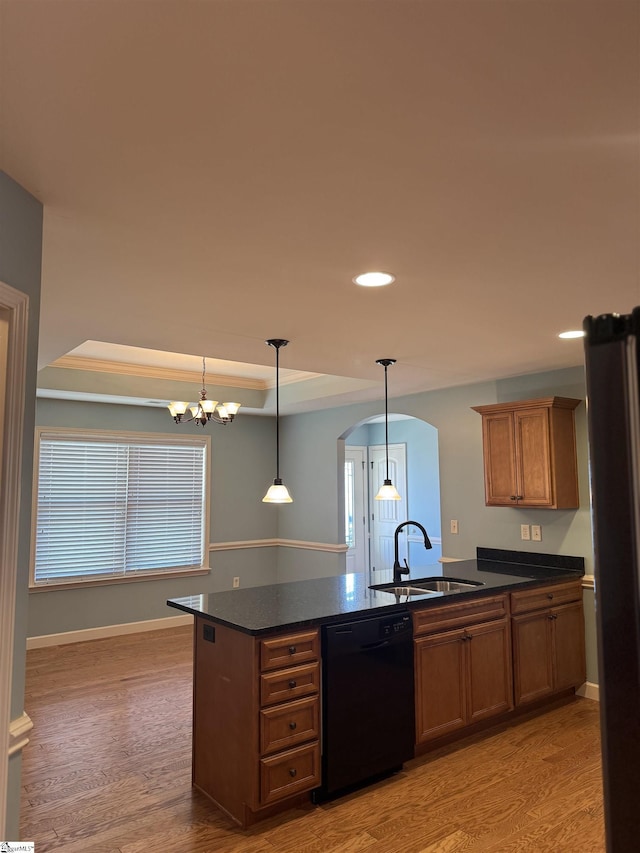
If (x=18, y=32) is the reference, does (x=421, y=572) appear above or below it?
below

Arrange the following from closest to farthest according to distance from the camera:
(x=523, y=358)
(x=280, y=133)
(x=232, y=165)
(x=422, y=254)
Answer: (x=280, y=133)
(x=232, y=165)
(x=422, y=254)
(x=523, y=358)

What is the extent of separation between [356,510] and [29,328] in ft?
23.7

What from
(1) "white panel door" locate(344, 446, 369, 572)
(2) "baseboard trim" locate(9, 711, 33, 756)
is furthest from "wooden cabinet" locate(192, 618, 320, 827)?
(1) "white panel door" locate(344, 446, 369, 572)

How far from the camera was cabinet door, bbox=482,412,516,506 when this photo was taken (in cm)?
448

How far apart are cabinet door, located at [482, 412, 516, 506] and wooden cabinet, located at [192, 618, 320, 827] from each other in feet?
7.46

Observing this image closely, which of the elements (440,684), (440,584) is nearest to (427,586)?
(440,584)

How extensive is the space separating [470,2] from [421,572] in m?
3.82

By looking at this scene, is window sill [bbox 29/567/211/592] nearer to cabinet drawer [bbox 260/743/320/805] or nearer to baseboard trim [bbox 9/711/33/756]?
cabinet drawer [bbox 260/743/320/805]

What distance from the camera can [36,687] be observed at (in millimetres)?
4566

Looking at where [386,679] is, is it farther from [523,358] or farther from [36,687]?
[36,687]

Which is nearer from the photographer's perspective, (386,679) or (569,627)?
(386,679)

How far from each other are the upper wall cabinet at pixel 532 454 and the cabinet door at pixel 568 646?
0.79 m

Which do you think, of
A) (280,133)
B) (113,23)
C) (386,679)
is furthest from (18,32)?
(386,679)

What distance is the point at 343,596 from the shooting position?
3.43 meters
